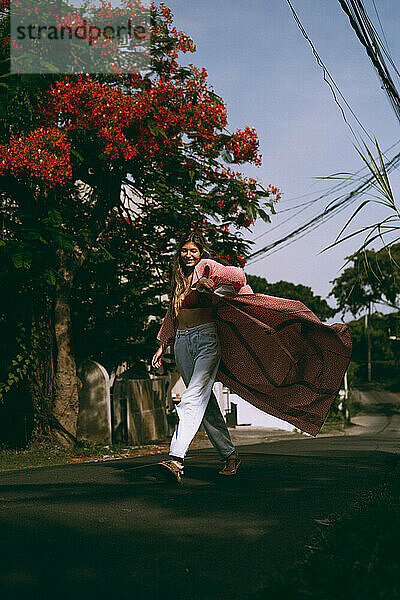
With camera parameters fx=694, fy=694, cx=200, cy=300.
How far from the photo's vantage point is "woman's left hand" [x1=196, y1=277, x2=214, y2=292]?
5184 millimetres

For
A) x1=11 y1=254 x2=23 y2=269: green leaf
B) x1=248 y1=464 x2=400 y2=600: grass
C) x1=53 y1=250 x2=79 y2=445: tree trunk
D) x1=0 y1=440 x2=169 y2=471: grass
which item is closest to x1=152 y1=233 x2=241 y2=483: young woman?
x1=248 y1=464 x2=400 y2=600: grass

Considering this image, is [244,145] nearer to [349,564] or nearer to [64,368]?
[64,368]

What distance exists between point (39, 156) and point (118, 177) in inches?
79.3

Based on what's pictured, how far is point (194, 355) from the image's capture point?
211 inches

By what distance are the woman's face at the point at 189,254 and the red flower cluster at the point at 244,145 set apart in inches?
267

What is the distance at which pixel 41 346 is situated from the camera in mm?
11039

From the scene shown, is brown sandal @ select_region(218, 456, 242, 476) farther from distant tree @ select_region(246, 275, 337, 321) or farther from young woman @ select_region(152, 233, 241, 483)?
distant tree @ select_region(246, 275, 337, 321)

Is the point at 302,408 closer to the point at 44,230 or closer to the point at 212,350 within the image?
the point at 212,350

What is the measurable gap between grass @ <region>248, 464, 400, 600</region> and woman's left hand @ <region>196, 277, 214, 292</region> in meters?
2.04

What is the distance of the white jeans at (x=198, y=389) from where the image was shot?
511cm

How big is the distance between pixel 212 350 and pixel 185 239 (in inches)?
36.6

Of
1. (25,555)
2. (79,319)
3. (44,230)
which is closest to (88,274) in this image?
(79,319)

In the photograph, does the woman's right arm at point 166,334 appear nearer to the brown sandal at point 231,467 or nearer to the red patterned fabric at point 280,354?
the red patterned fabric at point 280,354

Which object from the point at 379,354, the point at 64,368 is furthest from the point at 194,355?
the point at 379,354
